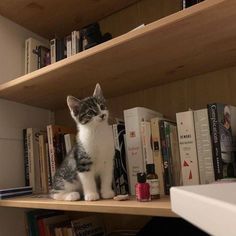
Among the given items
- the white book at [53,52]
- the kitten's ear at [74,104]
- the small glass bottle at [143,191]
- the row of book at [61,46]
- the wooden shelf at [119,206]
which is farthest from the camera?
the white book at [53,52]

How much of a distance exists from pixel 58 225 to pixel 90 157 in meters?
0.42

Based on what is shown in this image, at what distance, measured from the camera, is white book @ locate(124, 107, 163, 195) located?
0.85 m

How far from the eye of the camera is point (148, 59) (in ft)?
2.80

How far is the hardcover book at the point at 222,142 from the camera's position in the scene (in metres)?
0.72

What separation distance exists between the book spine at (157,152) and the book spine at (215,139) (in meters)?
0.15

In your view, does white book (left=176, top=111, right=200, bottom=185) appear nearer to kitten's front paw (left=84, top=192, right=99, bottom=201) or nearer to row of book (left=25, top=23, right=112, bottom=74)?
kitten's front paw (left=84, top=192, right=99, bottom=201)

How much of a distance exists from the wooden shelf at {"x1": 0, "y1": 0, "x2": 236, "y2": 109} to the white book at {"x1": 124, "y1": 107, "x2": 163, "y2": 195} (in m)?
0.15

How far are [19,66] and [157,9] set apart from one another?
631 mm

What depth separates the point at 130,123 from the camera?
874 millimetres

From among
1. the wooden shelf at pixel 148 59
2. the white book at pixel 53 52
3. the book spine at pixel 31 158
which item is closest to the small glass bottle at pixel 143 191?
the wooden shelf at pixel 148 59

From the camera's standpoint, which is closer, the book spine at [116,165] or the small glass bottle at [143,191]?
the small glass bottle at [143,191]

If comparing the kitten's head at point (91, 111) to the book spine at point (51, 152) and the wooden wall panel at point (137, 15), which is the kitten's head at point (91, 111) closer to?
the book spine at point (51, 152)

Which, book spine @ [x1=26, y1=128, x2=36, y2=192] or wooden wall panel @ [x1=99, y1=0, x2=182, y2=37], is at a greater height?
wooden wall panel @ [x1=99, y1=0, x2=182, y2=37]

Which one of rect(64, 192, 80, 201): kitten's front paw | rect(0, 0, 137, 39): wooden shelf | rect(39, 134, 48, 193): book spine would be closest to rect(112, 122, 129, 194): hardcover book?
rect(64, 192, 80, 201): kitten's front paw
